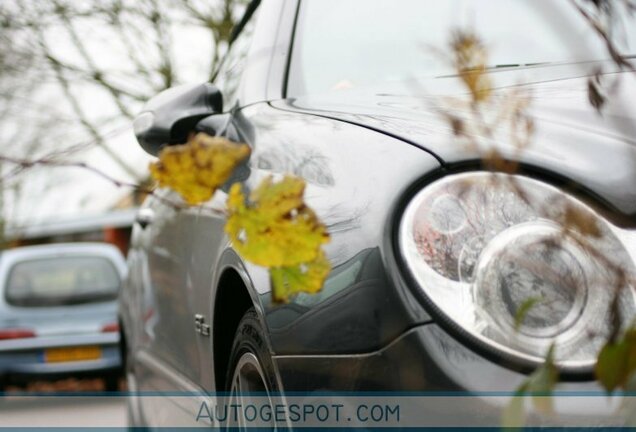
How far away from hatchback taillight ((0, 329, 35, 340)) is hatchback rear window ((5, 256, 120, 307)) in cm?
57

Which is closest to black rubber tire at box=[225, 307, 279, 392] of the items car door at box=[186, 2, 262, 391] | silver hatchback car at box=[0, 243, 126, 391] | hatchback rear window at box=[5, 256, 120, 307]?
car door at box=[186, 2, 262, 391]

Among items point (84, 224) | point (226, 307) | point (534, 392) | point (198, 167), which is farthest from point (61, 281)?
point (84, 224)

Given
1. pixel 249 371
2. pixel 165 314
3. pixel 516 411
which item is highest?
pixel 516 411

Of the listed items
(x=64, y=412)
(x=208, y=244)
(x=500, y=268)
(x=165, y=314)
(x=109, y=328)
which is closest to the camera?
(x=500, y=268)

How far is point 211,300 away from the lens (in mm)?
3273

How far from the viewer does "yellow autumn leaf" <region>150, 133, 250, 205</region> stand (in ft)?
6.20

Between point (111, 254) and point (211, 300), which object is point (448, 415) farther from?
point (111, 254)

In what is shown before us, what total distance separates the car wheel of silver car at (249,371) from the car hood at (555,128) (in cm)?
49

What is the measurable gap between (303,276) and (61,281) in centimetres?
1171

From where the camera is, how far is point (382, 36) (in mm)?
3529

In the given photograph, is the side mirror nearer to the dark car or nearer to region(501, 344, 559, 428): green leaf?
the dark car

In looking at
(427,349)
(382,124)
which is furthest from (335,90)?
(427,349)

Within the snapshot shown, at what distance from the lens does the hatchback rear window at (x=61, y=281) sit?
1289 centimetres

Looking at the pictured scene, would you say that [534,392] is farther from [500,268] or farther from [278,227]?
[500,268]
